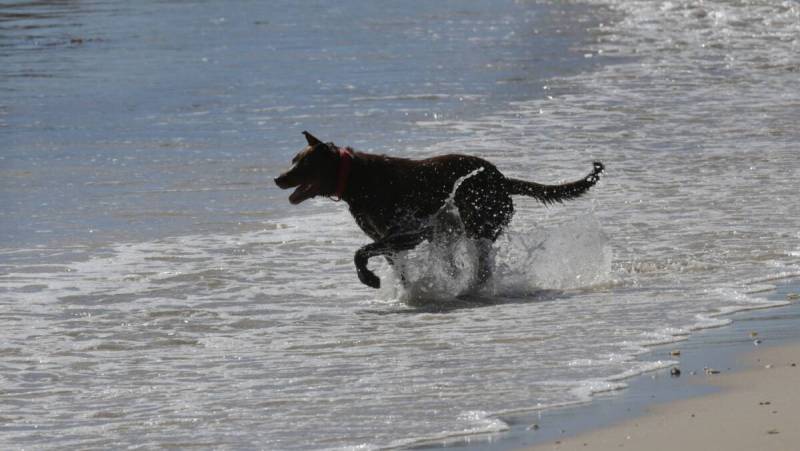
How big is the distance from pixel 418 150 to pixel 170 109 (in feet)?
16.1

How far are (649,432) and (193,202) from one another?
6708mm

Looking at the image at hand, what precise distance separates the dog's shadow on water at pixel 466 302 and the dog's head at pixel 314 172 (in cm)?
76

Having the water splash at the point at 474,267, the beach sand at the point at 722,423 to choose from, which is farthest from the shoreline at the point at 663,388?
the water splash at the point at 474,267

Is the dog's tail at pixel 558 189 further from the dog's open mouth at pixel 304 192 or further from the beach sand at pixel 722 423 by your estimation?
the beach sand at pixel 722 423

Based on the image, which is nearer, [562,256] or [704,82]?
[562,256]

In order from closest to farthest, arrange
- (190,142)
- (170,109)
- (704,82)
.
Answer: (190,142) → (170,109) → (704,82)

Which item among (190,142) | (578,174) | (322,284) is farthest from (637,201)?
(190,142)

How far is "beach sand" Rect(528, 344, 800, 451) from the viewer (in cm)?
462

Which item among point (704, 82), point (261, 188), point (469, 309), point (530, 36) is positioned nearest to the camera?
point (469, 309)

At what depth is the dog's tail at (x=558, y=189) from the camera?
837 cm

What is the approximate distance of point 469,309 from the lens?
7.50 m

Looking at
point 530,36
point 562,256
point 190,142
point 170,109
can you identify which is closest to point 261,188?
point 190,142

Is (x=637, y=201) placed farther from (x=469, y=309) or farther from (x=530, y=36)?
(x=530, y=36)

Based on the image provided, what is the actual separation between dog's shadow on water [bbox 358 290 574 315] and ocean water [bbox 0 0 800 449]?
0.08 feet
